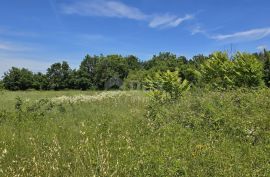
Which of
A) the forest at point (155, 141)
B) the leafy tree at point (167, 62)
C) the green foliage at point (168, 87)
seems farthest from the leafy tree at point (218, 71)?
the leafy tree at point (167, 62)

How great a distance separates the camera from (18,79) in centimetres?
7406

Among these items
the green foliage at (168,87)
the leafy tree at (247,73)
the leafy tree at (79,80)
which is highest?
the leafy tree at (79,80)

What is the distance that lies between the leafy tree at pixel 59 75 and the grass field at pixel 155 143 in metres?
65.3

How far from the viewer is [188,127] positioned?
847 cm

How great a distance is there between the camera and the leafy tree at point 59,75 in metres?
75.2

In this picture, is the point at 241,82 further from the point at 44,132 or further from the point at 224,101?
the point at 44,132

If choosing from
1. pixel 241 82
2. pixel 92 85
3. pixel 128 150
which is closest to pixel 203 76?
pixel 241 82

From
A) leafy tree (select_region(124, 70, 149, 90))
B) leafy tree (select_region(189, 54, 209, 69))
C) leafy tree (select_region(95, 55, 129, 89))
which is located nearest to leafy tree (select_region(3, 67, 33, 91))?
leafy tree (select_region(95, 55, 129, 89))

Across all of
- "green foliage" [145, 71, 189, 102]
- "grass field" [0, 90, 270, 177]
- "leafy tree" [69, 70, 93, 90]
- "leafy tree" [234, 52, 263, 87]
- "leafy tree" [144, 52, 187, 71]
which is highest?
"leafy tree" [144, 52, 187, 71]

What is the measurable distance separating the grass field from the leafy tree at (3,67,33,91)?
64.8 m

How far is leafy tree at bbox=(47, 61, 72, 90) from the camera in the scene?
75250mm

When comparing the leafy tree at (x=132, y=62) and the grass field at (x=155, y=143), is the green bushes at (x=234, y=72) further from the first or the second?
the leafy tree at (x=132, y=62)

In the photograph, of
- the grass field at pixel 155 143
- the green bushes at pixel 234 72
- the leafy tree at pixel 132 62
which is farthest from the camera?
the leafy tree at pixel 132 62

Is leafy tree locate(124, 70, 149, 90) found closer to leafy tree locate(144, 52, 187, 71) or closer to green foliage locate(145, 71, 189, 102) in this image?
leafy tree locate(144, 52, 187, 71)
